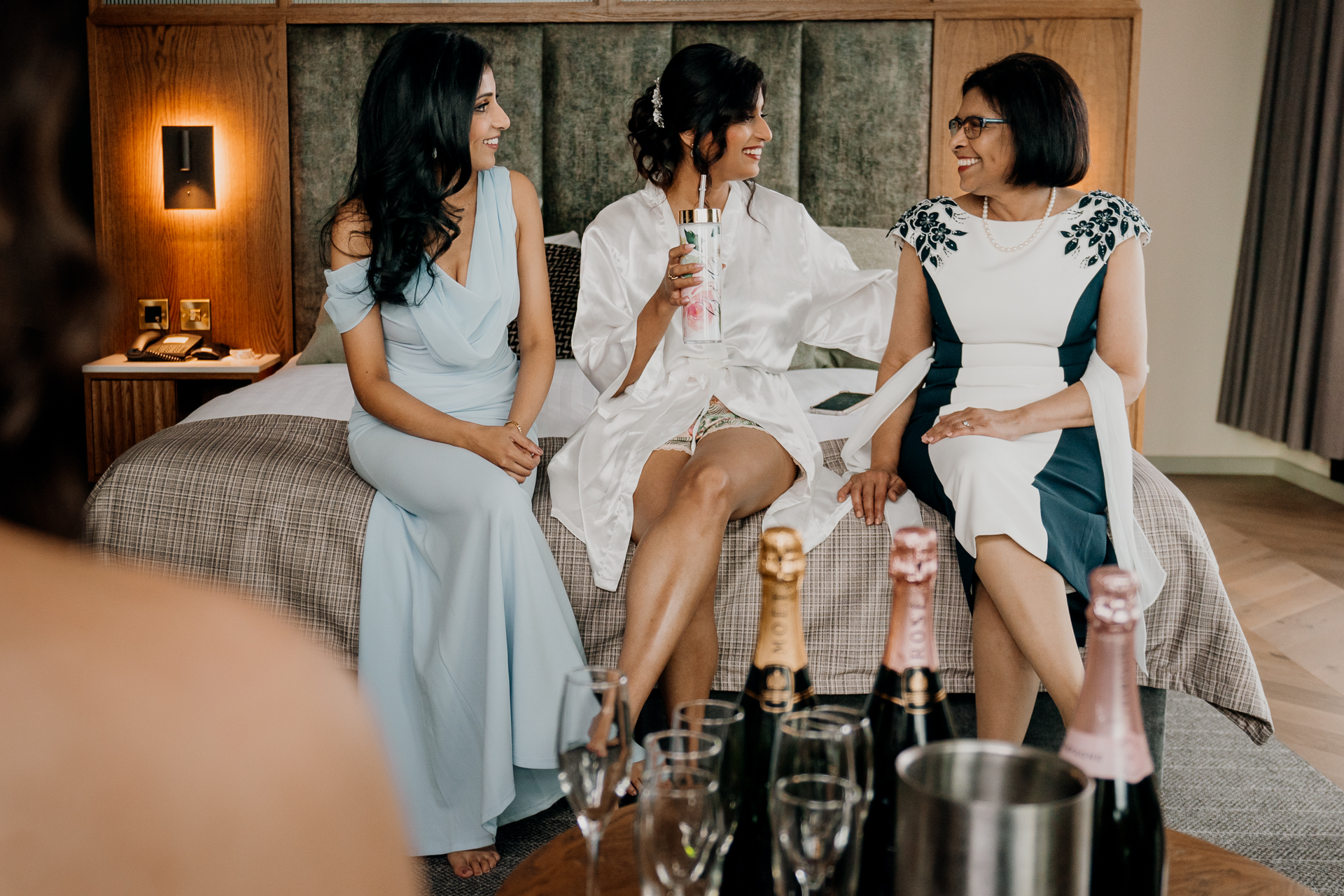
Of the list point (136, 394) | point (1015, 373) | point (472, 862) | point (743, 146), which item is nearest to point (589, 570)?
point (472, 862)

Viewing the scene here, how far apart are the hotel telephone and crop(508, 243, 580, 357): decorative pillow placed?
49.8 inches

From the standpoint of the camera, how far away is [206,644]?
0.38 metres

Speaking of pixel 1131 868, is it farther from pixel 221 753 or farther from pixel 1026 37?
pixel 1026 37

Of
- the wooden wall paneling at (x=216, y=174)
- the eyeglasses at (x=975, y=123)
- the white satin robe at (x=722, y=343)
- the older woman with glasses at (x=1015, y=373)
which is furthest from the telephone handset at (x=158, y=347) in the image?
the eyeglasses at (x=975, y=123)

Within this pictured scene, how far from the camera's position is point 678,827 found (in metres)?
0.77

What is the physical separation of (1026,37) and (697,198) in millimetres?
2118

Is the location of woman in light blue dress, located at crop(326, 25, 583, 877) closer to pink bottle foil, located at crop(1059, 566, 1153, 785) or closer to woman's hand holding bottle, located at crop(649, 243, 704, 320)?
woman's hand holding bottle, located at crop(649, 243, 704, 320)

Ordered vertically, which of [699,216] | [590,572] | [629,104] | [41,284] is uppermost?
[629,104]

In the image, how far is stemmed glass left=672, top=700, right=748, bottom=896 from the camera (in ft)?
2.87

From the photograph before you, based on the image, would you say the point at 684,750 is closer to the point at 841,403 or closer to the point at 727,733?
the point at 727,733

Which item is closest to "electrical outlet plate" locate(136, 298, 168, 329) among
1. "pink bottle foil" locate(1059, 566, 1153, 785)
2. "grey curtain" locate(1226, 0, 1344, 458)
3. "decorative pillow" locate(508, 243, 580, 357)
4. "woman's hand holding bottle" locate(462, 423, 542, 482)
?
"decorative pillow" locate(508, 243, 580, 357)

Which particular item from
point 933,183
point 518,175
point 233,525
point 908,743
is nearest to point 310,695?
point 908,743

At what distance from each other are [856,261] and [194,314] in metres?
2.43

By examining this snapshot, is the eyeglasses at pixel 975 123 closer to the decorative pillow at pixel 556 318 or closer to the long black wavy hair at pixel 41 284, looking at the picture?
the decorative pillow at pixel 556 318
